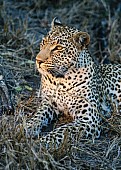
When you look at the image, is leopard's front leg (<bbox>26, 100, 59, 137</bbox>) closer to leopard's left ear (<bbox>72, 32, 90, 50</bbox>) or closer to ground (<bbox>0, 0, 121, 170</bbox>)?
ground (<bbox>0, 0, 121, 170</bbox>)

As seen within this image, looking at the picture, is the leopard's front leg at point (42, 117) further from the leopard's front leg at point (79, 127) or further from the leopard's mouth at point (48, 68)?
the leopard's mouth at point (48, 68)

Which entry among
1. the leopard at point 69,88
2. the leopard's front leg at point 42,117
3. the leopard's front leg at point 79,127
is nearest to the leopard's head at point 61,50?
the leopard at point 69,88

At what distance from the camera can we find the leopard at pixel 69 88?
22.7 feet

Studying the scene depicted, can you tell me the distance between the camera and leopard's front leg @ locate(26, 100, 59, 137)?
7.09 m

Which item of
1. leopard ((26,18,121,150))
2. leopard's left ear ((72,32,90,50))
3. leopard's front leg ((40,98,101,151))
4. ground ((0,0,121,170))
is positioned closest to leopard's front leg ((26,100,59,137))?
leopard ((26,18,121,150))

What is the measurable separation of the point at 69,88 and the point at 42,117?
49cm

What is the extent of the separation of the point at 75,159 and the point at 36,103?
178 cm

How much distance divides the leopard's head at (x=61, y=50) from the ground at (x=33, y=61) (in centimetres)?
64

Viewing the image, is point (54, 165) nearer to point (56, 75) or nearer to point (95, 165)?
point (95, 165)

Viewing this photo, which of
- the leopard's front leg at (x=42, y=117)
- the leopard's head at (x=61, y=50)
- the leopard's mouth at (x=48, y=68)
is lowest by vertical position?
the leopard's front leg at (x=42, y=117)

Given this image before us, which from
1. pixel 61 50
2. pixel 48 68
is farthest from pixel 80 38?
pixel 48 68

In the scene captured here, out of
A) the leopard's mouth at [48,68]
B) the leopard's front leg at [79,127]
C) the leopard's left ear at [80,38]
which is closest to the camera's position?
the leopard's front leg at [79,127]

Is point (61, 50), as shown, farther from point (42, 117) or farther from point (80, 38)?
point (42, 117)

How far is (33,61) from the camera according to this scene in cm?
929
